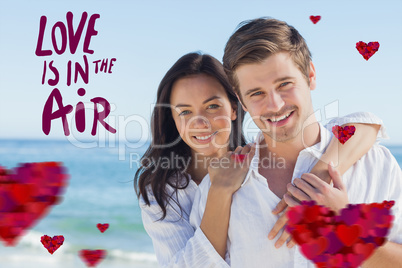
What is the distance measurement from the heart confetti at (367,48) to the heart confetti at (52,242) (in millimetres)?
2955

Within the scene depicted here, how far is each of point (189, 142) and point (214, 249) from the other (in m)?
1.03

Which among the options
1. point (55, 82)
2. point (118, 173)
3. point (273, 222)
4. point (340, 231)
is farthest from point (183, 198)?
point (118, 173)

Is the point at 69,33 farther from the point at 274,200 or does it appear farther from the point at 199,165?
the point at 274,200

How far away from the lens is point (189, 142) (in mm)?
3248

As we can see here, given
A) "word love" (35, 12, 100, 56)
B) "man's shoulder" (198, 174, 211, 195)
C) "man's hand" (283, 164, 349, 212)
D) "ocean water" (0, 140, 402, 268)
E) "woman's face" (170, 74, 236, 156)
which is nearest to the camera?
"man's hand" (283, 164, 349, 212)

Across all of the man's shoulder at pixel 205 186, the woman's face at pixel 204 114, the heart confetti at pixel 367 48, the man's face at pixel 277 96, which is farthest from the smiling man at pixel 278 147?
the heart confetti at pixel 367 48

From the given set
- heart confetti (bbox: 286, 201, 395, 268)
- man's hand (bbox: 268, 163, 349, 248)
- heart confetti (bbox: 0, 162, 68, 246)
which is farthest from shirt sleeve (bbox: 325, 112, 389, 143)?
heart confetti (bbox: 0, 162, 68, 246)

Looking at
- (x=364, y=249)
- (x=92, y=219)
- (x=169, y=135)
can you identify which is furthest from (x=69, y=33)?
(x=92, y=219)

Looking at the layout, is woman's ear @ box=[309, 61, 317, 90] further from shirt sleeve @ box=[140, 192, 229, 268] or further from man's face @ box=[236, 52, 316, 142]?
shirt sleeve @ box=[140, 192, 229, 268]

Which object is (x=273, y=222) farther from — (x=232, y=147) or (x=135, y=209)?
(x=135, y=209)

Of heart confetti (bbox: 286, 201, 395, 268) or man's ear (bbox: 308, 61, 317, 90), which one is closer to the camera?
heart confetti (bbox: 286, 201, 395, 268)

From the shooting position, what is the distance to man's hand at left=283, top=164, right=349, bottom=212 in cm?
180

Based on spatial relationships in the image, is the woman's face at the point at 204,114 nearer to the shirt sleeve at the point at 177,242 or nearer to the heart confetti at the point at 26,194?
the shirt sleeve at the point at 177,242

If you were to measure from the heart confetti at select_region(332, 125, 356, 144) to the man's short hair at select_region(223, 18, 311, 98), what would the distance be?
34 cm
